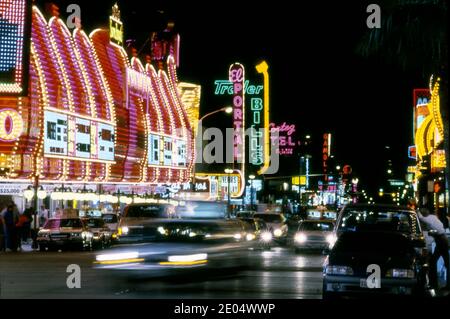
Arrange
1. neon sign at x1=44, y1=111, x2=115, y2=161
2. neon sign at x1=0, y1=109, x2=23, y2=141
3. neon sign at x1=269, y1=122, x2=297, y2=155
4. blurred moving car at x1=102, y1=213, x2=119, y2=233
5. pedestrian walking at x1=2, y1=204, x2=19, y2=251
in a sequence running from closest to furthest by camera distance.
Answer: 1. pedestrian walking at x1=2, y1=204, x2=19, y2=251
2. neon sign at x1=0, y1=109, x2=23, y2=141
3. neon sign at x1=44, y1=111, x2=115, y2=161
4. blurred moving car at x1=102, y1=213, x2=119, y2=233
5. neon sign at x1=269, y1=122, x2=297, y2=155

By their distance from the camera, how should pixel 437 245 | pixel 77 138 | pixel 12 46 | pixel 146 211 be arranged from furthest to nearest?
pixel 77 138 → pixel 146 211 → pixel 12 46 → pixel 437 245

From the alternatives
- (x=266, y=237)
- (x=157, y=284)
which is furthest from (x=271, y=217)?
(x=157, y=284)

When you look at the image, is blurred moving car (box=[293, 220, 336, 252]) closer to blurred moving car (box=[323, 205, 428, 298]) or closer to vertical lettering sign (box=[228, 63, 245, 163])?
blurred moving car (box=[323, 205, 428, 298])

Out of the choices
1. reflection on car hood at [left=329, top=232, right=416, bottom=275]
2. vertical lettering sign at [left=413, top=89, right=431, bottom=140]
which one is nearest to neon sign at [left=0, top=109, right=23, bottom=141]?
reflection on car hood at [left=329, top=232, right=416, bottom=275]

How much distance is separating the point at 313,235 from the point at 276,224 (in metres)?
9.03

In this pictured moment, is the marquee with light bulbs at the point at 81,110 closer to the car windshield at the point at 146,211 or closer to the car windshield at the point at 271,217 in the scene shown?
the car windshield at the point at 146,211

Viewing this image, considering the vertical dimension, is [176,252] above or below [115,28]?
below

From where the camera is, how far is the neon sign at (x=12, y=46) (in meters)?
33.3

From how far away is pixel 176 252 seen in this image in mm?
15859

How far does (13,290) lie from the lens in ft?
57.3

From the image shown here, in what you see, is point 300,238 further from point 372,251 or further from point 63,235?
point 372,251

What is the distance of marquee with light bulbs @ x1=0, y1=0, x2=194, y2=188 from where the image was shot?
34.1m

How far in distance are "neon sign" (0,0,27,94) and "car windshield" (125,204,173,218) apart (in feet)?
21.8
